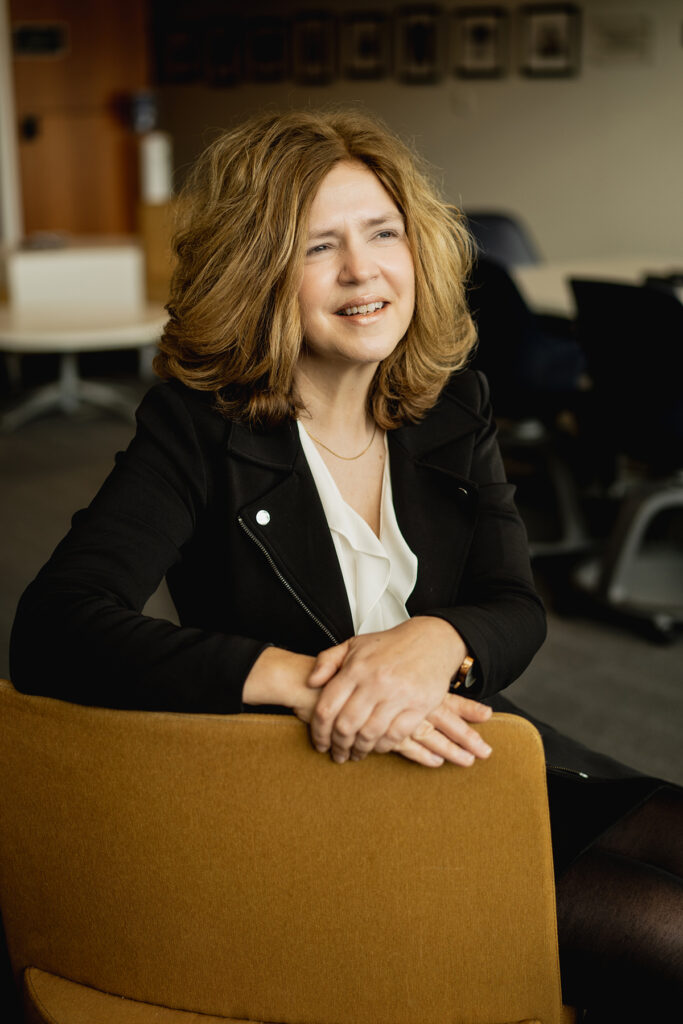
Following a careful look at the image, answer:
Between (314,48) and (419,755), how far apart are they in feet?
24.3

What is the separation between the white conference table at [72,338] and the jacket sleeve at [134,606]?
11.8ft

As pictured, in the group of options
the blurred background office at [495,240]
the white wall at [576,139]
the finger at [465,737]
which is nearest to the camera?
the finger at [465,737]

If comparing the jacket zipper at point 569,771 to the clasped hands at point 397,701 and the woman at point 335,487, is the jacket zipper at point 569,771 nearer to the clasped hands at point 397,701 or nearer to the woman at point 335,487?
the woman at point 335,487

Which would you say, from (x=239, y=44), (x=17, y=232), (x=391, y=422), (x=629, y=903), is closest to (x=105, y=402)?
(x=17, y=232)

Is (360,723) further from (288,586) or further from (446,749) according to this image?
(288,586)

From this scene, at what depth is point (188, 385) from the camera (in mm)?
1358

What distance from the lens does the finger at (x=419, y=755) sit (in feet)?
2.80

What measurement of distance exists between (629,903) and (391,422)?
2.24ft

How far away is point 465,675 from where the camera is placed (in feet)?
3.73

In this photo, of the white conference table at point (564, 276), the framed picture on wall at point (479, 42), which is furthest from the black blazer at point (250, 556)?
the framed picture on wall at point (479, 42)

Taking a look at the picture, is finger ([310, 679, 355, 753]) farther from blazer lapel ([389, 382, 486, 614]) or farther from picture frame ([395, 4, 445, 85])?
picture frame ([395, 4, 445, 85])

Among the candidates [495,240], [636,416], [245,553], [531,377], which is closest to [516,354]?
[531,377]

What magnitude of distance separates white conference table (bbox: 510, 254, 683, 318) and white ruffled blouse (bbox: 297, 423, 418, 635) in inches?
79.5

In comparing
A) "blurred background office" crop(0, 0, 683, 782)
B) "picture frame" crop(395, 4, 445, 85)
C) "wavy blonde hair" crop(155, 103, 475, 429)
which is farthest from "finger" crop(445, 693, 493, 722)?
"picture frame" crop(395, 4, 445, 85)
